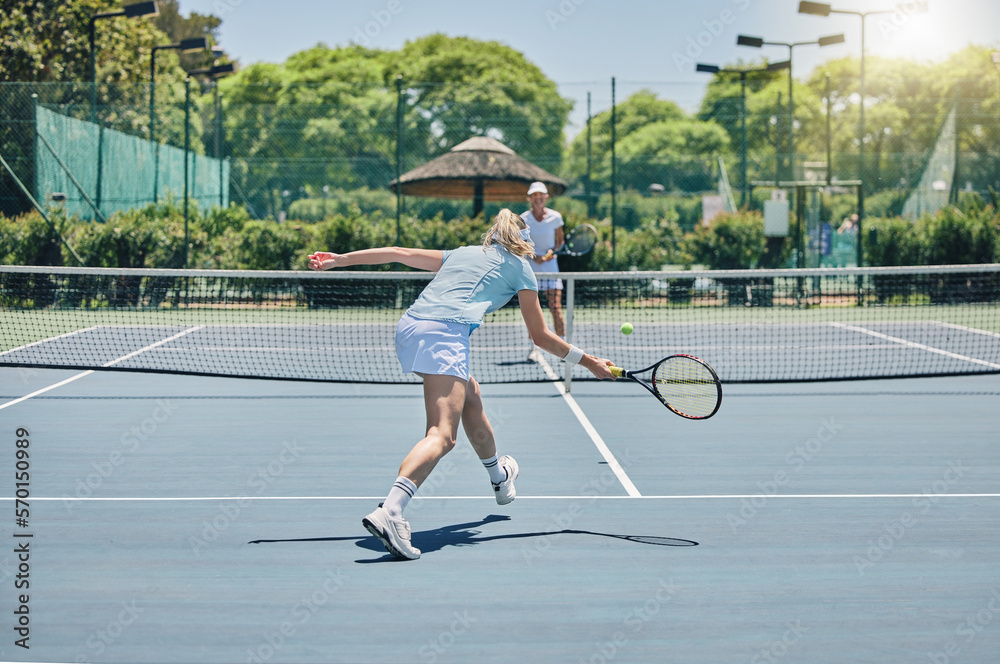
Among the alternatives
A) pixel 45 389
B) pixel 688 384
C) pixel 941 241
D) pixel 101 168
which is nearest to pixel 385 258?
pixel 688 384

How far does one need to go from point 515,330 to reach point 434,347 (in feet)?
32.8

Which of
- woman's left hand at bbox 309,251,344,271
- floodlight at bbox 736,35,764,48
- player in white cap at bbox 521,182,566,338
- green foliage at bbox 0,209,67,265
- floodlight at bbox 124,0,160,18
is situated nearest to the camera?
woman's left hand at bbox 309,251,344,271

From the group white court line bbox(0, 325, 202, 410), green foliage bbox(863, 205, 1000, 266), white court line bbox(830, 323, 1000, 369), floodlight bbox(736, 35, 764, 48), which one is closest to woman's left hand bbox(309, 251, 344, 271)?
white court line bbox(0, 325, 202, 410)

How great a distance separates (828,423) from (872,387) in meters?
2.05

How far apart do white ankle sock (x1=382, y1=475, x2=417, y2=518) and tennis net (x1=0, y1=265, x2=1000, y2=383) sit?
3881 mm

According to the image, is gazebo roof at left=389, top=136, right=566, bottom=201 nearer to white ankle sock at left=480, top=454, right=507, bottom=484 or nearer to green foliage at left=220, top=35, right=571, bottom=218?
green foliage at left=220, top=35, right=571, bottom=218

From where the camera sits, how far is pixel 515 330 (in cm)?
1462

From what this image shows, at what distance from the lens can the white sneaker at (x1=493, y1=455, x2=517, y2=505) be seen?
520cm

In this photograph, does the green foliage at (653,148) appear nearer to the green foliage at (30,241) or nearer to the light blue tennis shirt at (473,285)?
the green foliage at (30,241)

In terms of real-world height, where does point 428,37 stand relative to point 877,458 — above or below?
Result: above

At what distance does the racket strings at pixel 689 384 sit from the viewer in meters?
5.42

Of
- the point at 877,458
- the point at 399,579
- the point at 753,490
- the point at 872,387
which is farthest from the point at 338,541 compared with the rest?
the point at 872,387

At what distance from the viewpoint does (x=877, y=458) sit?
6637mm

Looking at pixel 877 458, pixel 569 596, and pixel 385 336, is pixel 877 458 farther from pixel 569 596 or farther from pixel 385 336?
pixel 385 336
